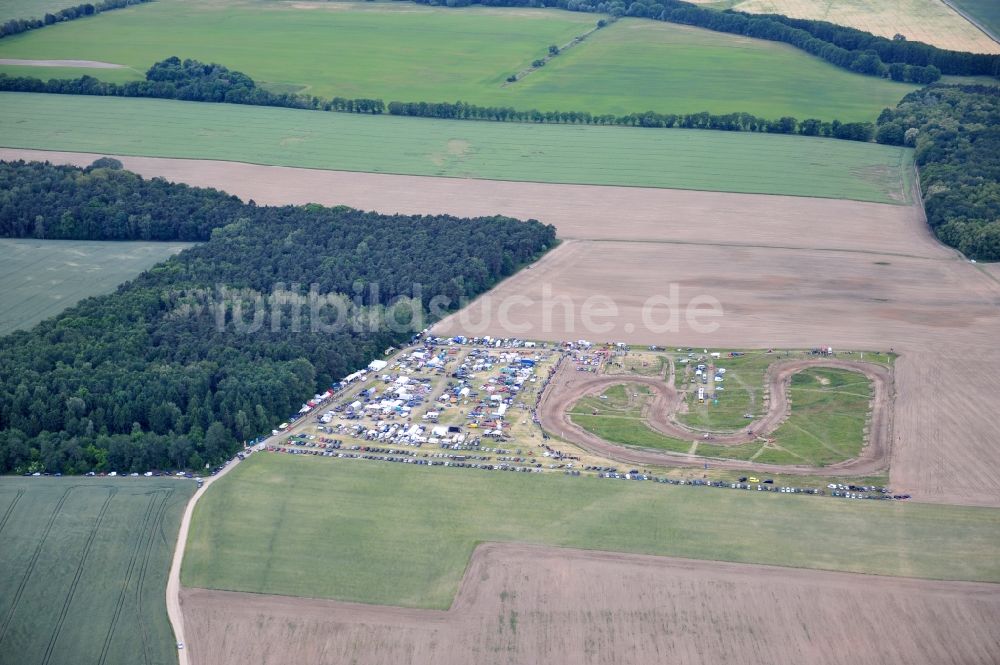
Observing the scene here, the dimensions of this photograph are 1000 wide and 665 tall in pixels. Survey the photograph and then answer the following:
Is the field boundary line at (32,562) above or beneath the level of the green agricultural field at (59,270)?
beneath

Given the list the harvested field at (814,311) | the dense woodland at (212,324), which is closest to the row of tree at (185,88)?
the dense woodland at (212,324)

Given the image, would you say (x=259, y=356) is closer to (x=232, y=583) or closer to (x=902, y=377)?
(x=232, y=583)

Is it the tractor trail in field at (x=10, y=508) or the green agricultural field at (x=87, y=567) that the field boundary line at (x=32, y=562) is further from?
the tractor trail in field at (x=10, y=508)

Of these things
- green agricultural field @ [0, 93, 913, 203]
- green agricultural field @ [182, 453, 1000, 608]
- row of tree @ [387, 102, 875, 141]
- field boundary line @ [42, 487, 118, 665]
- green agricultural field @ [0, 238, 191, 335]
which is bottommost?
field boundary line @ [42, 487, 118, 665]

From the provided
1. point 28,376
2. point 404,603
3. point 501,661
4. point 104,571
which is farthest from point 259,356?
point 501,661

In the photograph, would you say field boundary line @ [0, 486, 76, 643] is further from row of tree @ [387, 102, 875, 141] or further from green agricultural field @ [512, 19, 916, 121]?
green agricultural field @ [512, 19, 916, 121]

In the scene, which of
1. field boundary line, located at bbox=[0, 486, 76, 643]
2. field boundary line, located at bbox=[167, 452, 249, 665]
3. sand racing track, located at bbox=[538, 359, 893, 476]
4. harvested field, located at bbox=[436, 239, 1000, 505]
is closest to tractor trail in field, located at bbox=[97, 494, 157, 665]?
Answer: field boundary line, located at bbox=[167, 452, 249, 665]
